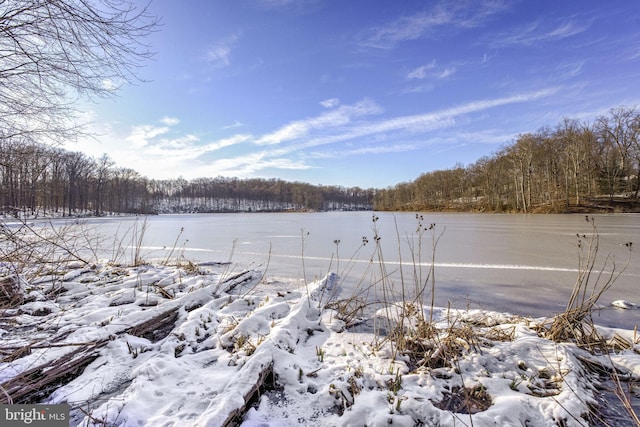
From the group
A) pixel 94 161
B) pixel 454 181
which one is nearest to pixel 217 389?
pixel 454 181

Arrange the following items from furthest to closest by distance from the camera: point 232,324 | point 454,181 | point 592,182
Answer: point 454,181
point 592,182
point 232,324

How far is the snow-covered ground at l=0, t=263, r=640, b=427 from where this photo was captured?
159 centimetres

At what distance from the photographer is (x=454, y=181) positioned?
44906 millimetres

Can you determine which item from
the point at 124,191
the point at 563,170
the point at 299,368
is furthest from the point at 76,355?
the point at 124,191

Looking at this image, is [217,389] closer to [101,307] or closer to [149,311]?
[149,311]

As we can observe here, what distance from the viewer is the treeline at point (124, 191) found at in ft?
13.4

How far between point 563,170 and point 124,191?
250ft

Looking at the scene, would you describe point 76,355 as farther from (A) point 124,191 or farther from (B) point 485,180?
(A) point 124,191

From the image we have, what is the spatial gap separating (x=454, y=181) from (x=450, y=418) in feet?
161

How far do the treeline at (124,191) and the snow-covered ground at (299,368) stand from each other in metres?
2.31

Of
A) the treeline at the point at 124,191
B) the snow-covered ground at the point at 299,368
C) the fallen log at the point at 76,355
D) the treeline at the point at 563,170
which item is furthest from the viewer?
the treeline at the point at 563,170

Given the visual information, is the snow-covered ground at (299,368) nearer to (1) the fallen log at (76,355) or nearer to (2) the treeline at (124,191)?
(1) the fallen log at (76,355)

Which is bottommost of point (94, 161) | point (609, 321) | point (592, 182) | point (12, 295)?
point (609, 321)

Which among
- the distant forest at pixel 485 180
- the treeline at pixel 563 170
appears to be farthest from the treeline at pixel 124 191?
the treeline at pixel 563 170
